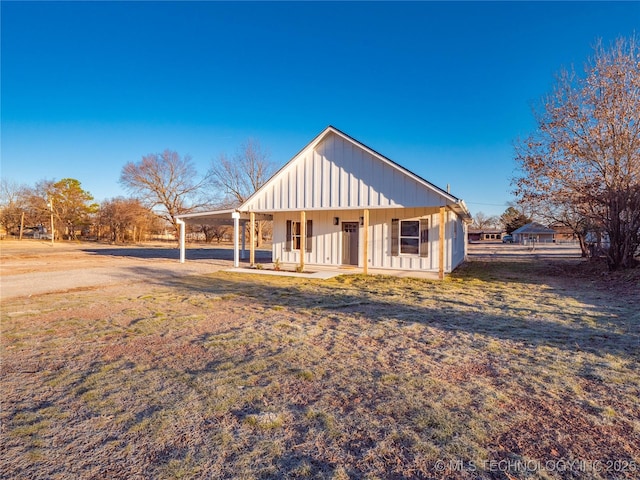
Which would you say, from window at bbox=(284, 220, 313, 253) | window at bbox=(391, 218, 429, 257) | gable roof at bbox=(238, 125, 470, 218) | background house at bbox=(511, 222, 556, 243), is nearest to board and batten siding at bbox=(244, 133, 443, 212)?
gable roof at bbox=(238, 125, 470, 218)

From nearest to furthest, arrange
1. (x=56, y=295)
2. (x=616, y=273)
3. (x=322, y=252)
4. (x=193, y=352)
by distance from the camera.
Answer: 1. (x=193, y=352)
2. (x=56, y=295)
3. (x=616, y=273)
4. (x=322, y=252)

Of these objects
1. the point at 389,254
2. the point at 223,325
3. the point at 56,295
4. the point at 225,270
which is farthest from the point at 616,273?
the point at 56,295

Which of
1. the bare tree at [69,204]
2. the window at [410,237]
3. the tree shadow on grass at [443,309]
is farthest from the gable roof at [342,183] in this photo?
the bare tree at [69,204]

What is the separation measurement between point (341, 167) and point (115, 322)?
31.0 ft

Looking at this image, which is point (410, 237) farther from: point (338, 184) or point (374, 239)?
point (338, 184)

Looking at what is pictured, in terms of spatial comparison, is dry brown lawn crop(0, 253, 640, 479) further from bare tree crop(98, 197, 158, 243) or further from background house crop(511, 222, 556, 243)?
background house crop(511, 222, 556, 243)

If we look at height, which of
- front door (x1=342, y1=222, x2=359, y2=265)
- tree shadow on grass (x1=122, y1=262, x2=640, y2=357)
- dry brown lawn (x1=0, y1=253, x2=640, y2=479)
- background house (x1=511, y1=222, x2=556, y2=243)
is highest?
background house (x1=511, y1=222, x2=556, y2=243)

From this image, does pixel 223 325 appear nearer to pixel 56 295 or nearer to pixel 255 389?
pixel 255 389

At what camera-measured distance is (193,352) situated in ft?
14.8

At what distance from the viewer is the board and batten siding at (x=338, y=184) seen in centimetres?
1213

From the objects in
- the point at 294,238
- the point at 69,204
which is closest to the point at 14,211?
the point at 69,204

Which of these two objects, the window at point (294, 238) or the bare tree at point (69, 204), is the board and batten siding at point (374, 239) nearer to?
the window at point (294, 238)

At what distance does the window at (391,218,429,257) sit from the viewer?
45.2 feet

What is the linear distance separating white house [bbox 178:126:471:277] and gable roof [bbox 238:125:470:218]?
1.3 inches
